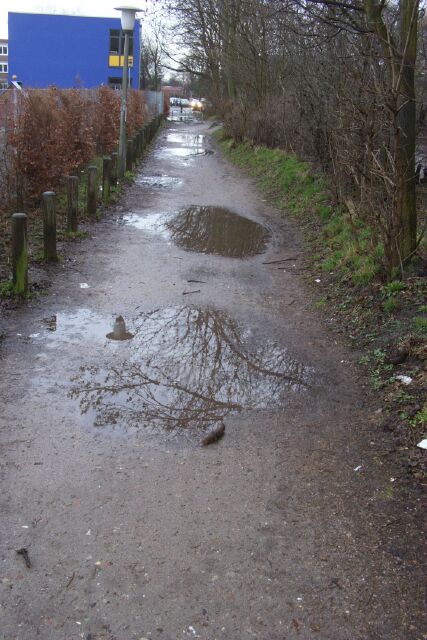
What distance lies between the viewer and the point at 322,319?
275 inches

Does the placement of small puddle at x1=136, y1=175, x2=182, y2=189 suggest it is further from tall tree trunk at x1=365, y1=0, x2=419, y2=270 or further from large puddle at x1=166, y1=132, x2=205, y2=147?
large puddle at x1=166, y1=132, x2=205, y2=147

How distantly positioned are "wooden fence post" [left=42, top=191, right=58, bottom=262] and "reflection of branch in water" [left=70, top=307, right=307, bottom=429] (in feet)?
7.24

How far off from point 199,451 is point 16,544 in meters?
1.37

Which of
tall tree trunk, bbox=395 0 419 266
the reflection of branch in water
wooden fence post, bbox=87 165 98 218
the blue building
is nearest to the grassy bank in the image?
tall tree trunk, bbox=395 0 419 266

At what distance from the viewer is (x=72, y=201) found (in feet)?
31.5

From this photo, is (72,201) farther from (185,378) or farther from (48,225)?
(185,378)

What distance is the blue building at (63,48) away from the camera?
173 feet

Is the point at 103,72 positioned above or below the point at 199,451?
above

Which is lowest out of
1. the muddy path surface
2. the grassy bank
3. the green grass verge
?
the muddy path surface

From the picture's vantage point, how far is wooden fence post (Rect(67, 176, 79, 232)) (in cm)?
948

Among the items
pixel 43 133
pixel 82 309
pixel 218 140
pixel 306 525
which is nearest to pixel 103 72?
pixel 218 140

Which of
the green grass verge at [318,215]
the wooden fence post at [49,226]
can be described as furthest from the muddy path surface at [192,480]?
the green grass verge at [318,215]

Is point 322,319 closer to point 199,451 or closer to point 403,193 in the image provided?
point 403,193

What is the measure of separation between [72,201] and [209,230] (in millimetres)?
2678
